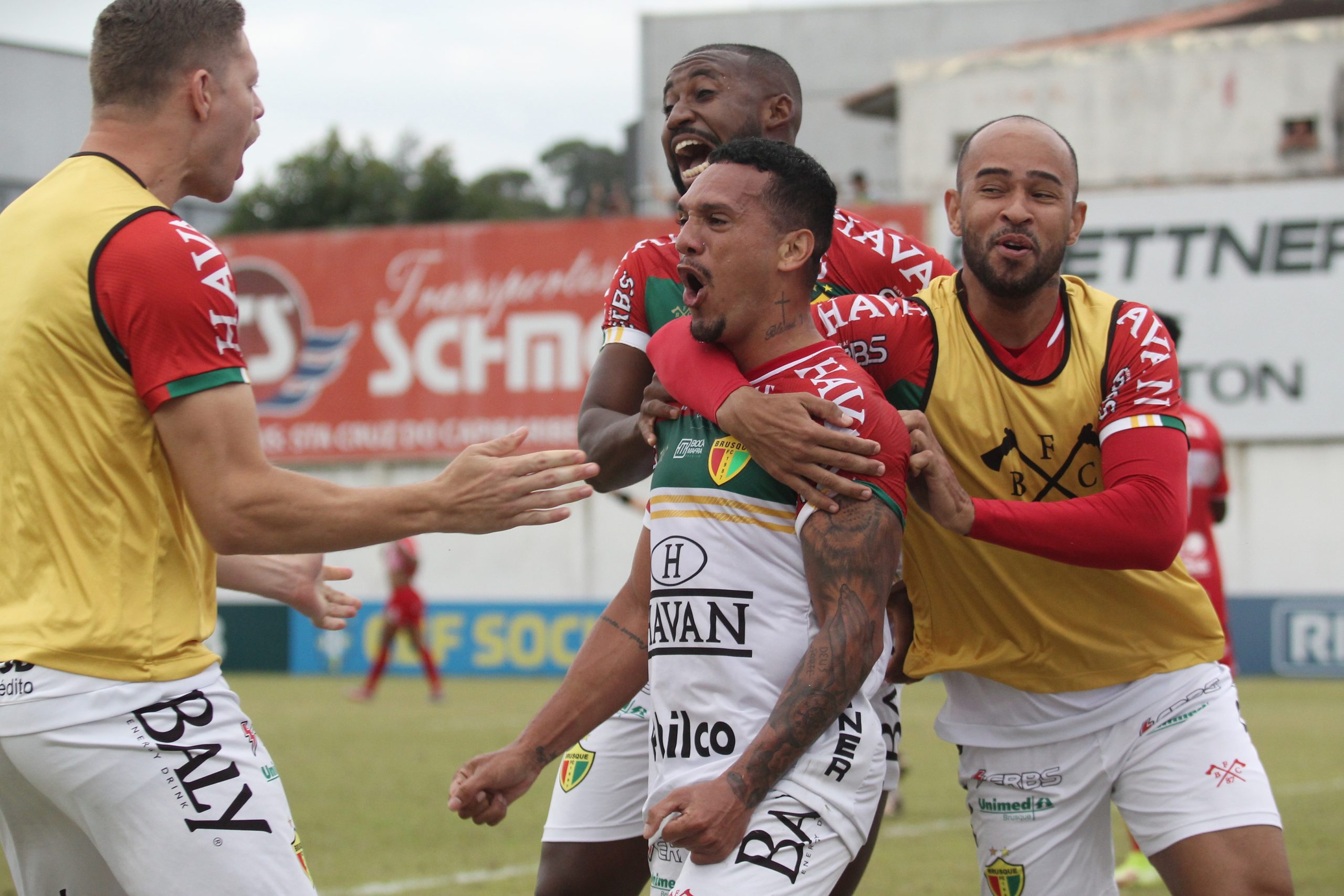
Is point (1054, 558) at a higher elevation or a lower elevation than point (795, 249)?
lower

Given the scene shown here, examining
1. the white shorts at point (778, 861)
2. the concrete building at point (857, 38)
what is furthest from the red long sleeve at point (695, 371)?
the concrete building at point (857, 38)

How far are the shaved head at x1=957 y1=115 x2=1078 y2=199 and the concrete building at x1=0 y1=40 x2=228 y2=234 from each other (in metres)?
8.88

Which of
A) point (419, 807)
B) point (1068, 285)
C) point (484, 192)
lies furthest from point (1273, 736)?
point (484, 192)

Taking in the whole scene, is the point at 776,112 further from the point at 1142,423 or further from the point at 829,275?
the point at 1142,423

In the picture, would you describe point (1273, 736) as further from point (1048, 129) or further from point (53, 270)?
point (53, 270)

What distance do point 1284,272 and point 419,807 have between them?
17.7 metres

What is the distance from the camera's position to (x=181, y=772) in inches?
128

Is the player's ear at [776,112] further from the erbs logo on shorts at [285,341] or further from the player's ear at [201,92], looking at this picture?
the erbs logo on shorts at [285,341]

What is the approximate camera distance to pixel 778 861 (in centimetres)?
329

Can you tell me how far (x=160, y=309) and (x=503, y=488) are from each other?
85cm

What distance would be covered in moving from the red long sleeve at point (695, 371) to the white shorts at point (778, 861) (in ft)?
3.00

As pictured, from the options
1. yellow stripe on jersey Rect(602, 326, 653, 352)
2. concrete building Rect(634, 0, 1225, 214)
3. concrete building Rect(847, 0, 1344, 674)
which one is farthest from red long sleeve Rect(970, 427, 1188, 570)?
concrete building Rect(634, 0, 1225, 214)

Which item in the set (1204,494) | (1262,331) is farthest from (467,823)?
(1262,331)

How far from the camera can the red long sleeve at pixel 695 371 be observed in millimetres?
3578
